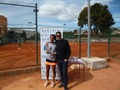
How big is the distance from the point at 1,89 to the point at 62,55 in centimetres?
238

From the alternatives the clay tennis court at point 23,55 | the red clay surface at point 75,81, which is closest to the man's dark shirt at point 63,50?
the red clay surface at point 75,81

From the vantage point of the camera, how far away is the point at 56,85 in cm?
549

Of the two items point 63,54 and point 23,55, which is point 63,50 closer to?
point 63,54

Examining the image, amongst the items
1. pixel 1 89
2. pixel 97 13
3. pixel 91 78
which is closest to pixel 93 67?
pixel 91 78

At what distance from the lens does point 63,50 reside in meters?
4.93

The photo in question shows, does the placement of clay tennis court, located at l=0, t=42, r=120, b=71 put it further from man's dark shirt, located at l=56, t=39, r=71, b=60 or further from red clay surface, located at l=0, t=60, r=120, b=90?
man's dark shirt, located at l=56, t=39, r=71, b=60

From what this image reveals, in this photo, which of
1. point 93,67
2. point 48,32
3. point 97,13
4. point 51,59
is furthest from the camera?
point 97,13

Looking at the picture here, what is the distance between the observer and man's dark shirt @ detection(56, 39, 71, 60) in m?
4.92

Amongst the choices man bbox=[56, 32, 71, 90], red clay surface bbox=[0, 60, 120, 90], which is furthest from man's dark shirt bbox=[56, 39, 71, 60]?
red clay surface bbox=[0, 60, 120, 90]

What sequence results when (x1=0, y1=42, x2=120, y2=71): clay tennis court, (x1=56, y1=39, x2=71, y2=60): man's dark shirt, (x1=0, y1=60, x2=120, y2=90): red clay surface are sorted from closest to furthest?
(x1=56, y1=39, x2=71, y2=60): man's dark shirt → (x1=0, y1=60, x2=120, y2=90): red clay surface → (x1=0, y1=42, x2=120, y2=71): clay tennis court

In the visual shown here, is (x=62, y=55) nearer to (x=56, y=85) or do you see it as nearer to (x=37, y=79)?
(x=56, y=85)

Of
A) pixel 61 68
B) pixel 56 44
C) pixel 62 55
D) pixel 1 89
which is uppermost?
pixel 56 44

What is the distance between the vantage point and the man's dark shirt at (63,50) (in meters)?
4.92

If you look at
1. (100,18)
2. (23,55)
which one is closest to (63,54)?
(23,55)
